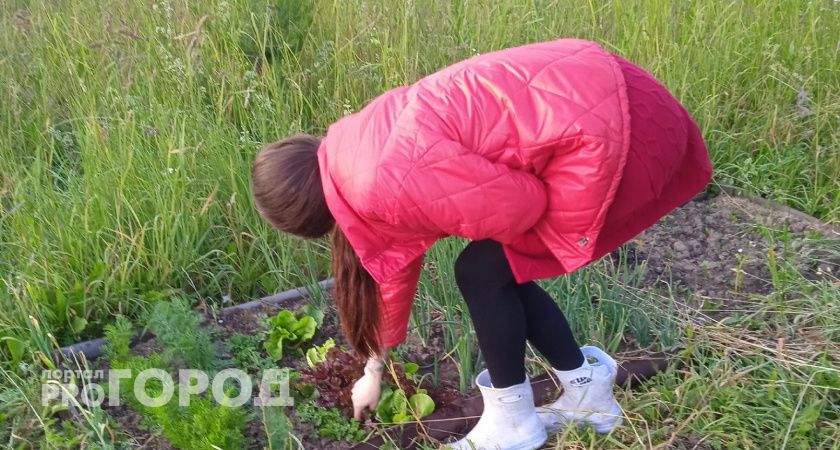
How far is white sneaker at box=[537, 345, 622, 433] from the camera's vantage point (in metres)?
2.27

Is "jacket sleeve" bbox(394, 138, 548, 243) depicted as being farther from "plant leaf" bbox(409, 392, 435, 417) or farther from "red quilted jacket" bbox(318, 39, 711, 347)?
"plant leaf" bbox(409, 392, 435, 417)

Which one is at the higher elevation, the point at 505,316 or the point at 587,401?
the point at 505,316

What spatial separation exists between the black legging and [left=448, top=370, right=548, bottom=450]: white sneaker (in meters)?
0.03

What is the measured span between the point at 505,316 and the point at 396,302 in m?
0.29

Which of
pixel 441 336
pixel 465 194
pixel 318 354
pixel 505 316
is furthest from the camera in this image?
pixel 441 336

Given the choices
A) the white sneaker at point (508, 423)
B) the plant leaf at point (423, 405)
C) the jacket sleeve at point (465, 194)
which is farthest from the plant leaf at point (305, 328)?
the jacket sleeve at point (465, 194)

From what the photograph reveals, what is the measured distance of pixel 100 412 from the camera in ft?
7.59

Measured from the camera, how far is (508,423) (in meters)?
2.24

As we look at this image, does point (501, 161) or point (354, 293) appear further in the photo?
point (354, 293)

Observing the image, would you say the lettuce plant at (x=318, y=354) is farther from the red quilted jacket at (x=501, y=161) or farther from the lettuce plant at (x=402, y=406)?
the red quilted jacket at (x=501, y=161)

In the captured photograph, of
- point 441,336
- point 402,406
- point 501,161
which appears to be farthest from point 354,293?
point 441,336

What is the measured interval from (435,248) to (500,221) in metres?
1.24

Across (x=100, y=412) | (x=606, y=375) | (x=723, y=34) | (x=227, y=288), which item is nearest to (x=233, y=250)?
(x=227, y=288)

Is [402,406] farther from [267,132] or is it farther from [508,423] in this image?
[267,132]
